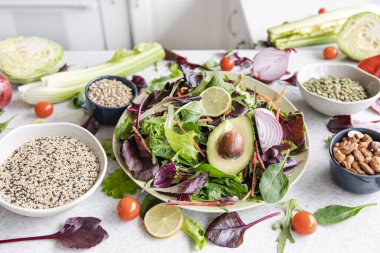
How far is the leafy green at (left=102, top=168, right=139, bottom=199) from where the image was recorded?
1369mm

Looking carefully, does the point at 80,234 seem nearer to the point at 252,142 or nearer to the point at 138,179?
the point at 138,179

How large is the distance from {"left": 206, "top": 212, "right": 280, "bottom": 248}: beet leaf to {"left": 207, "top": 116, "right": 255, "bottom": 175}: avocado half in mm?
142

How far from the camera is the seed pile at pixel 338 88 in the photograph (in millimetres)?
1610

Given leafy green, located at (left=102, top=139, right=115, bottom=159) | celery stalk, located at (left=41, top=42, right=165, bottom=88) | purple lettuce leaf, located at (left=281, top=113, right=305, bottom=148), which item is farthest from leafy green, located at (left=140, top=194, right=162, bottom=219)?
celery stalk, located at (left=41, top=42, right=165, bottom=88)

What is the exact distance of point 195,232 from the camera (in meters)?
1.24

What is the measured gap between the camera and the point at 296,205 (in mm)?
1325

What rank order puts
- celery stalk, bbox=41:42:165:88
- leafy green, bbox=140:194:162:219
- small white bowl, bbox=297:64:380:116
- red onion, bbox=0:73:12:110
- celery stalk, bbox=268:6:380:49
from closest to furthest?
leafy green, bbox=140:194:162:219, small white bowl, bbox=297:64:380:116, red onion, bbox=0:73:12:110, celery stalk, bbox=41:42:165:88, celery stalk, bbox=268:6:380:49

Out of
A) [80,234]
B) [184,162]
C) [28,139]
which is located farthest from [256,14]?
[80,234]

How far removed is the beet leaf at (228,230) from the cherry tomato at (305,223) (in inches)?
3.6

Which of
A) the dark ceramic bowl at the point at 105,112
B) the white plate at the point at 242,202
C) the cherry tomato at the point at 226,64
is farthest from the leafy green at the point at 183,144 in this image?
the cherry tomato at the point at 226,64

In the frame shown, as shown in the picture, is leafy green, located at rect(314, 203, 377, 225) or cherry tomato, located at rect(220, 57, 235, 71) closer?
leafy green, located at rect(314, 203, 377, 225)

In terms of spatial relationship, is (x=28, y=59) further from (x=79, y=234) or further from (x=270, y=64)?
(x=270, y=64)

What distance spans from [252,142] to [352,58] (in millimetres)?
970

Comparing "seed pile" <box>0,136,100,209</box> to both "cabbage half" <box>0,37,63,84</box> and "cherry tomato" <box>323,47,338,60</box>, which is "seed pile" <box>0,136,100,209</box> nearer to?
"cabbage half" <box>0,37,63,84</box>
